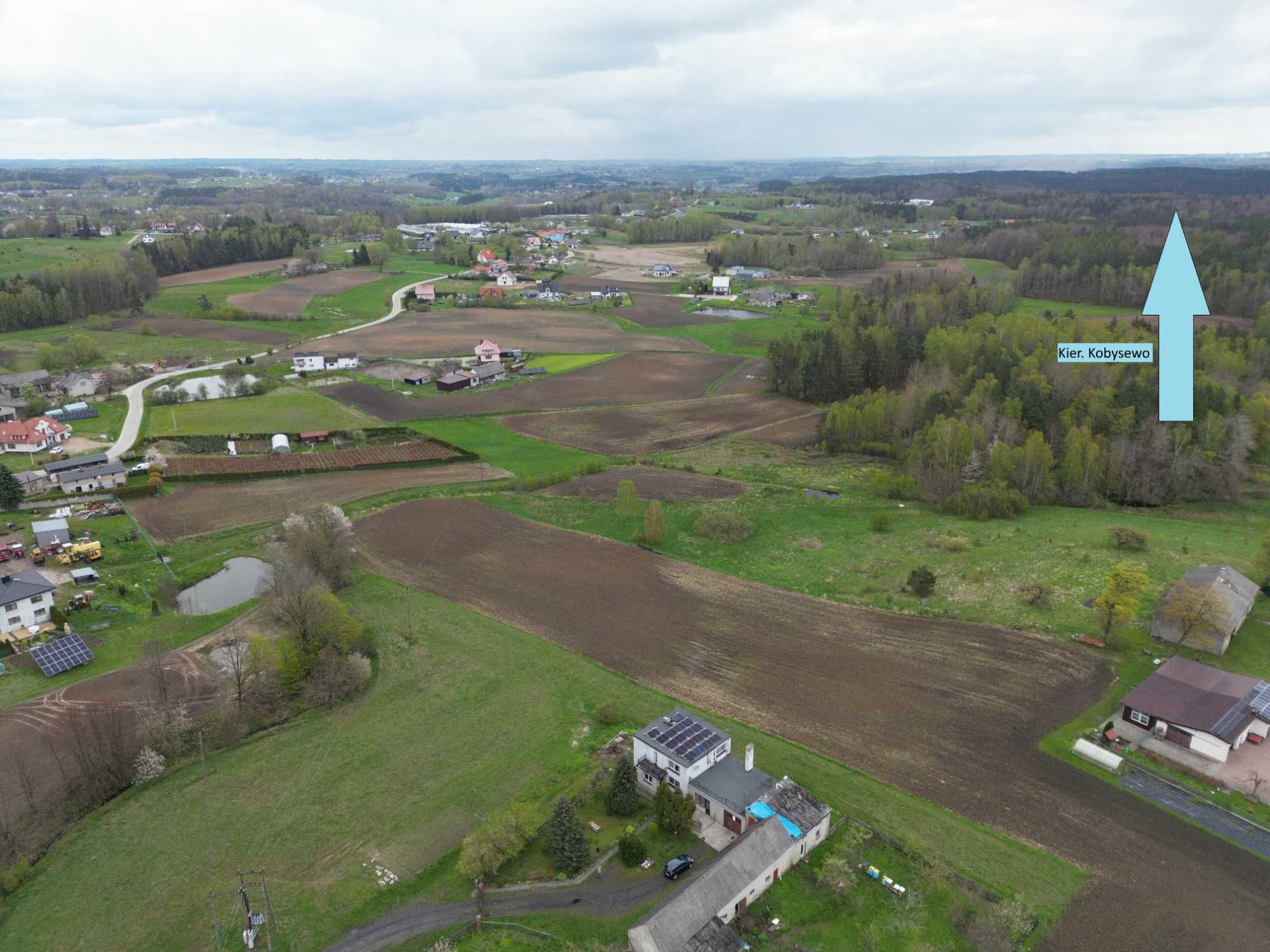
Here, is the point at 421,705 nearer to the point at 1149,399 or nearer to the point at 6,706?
the point at 6,706

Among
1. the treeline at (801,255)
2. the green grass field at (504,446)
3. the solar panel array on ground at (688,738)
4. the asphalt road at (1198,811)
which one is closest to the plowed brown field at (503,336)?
the green grass field at (504,446)

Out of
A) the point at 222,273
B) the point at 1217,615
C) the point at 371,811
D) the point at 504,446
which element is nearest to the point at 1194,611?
the point at 1217,615

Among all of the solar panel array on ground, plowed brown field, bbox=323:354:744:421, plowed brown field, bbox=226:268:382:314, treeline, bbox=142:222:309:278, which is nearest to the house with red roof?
plowed brown field, bbox=323:354:744:421

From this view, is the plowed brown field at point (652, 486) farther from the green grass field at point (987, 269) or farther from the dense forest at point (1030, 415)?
the green grass field at point (987, 269)

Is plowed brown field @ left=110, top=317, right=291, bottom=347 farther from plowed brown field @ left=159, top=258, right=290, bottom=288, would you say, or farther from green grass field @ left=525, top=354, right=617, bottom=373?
green grass field @ left=525, top=354, right=617, bottom=373

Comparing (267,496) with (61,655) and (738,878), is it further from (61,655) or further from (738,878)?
(738,878)

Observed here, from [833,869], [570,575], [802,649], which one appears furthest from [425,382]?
[833,869]
